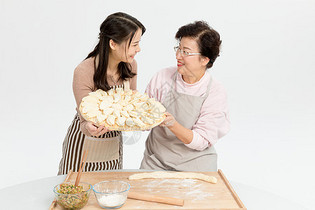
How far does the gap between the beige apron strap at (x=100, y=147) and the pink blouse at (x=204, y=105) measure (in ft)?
1.52

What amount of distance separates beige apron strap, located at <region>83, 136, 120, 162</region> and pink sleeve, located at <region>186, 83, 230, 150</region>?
0.60 metres

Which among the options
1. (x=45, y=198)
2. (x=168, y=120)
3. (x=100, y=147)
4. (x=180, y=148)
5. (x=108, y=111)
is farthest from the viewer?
(x=100, y=147)

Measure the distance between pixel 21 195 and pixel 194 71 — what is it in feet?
4.36

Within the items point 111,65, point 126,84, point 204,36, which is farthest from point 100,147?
point 204,36

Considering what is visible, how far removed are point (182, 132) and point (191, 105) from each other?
26 centimetres

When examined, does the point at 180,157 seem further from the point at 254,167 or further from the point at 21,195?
the point at 254,167

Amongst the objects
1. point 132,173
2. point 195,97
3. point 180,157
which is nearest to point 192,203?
point 132,173

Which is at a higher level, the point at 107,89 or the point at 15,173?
the point at 107,89

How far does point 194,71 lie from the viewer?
262 centimetres

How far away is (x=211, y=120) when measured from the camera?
8.49 ft

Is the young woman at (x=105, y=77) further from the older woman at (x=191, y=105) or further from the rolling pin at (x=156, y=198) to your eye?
the rolling pin at (x=156, y=198)

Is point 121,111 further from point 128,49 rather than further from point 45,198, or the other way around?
point 45,198

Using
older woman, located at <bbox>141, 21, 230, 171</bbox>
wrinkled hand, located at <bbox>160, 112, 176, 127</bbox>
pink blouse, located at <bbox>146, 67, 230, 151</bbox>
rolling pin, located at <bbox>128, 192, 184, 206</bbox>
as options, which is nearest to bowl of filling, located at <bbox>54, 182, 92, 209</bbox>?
rolling pin, located at <bbox>128, 192, 184, 206</bbox>

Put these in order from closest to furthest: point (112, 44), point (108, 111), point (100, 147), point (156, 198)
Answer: point (156, 198) → point (108, 111) → point (112, 44) → point (100, 147)
